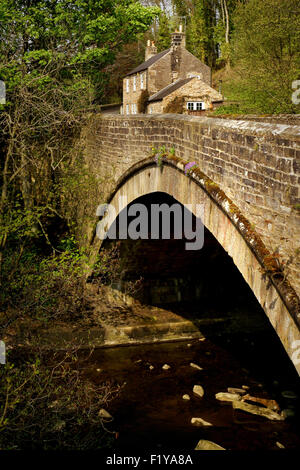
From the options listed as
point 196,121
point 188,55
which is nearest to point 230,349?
point 196,121

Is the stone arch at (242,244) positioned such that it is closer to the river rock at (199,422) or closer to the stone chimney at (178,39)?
the river rock at (199,422)

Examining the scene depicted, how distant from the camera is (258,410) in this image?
9.79 metres

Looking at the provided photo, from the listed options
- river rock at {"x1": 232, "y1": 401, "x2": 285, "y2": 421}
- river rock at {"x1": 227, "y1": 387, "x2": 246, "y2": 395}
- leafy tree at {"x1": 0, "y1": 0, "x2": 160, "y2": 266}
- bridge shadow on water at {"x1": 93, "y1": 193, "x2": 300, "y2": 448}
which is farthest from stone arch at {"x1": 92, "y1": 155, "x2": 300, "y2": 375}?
bridge shadow on water at {"x1": 93, "y1": 193, "x2": 300, "y2": 448}

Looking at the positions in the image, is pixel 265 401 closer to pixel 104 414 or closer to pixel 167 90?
pixel 104 414

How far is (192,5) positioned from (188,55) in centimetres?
1718

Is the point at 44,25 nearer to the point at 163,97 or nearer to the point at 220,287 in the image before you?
the point at 220,287

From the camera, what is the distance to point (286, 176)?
172 inches

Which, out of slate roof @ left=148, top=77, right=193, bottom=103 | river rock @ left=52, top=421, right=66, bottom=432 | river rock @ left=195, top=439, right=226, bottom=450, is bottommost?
river rock @ left=195, top=439, right=226, bottom=450

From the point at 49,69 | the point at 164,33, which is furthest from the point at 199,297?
the point at 164,33

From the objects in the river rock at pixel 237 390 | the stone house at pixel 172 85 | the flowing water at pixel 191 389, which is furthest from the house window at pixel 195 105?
the river rock at pixel 237 390

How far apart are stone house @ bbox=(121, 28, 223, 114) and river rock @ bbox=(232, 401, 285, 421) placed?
16775mm

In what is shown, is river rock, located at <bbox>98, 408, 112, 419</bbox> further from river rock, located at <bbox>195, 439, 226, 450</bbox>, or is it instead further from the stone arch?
the stone arch

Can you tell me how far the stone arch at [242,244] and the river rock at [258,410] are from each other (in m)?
4.32

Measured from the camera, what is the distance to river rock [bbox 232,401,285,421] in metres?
9.57
